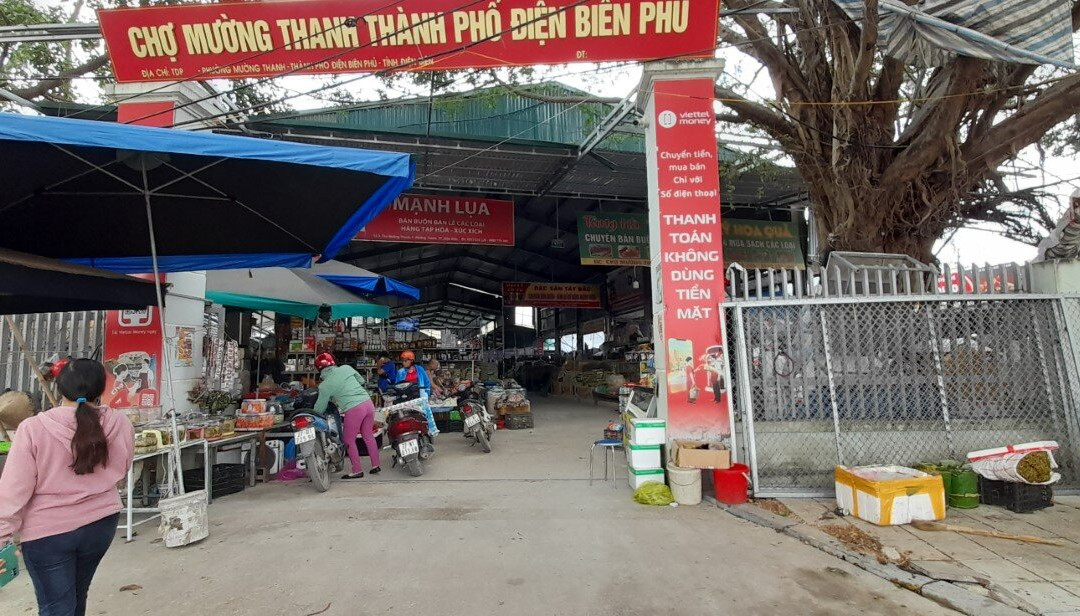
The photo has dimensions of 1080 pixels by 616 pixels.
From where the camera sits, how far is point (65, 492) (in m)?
2.29

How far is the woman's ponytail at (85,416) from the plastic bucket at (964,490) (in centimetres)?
604

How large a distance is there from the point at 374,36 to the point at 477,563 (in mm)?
5804

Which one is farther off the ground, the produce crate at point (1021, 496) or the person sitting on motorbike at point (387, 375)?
the person sitting on motorbike at point (387, 375)

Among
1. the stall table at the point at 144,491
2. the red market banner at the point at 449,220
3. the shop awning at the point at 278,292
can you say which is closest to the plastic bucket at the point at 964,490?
the stall table at the point at 144,491

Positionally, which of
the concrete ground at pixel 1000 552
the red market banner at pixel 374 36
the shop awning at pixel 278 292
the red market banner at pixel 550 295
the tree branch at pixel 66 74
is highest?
the tree branch at pixel 66 74

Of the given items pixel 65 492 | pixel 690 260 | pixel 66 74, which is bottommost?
pixel 65 492

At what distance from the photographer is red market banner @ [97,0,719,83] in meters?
6.32

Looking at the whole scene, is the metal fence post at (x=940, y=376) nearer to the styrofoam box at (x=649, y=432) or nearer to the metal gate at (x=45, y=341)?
the styrofoam box at (x=649, y=432)

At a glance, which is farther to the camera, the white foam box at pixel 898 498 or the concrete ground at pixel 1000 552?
the white foam box at pixel 898 498

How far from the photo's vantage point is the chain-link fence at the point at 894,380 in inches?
213

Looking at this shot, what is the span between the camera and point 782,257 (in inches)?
467

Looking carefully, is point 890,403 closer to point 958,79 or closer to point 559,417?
point 958,79

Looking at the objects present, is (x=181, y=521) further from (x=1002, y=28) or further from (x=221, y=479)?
(x=1002, y=28)

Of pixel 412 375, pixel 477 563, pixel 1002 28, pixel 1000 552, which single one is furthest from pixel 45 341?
pixel 1002 28
